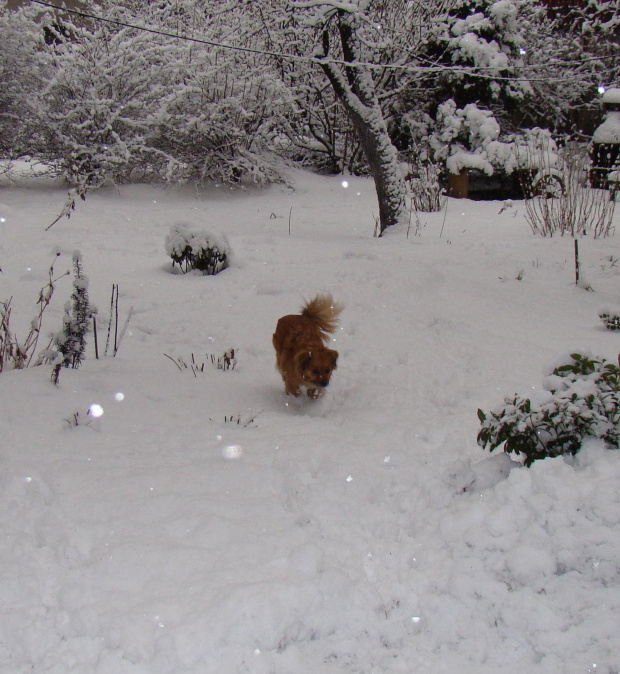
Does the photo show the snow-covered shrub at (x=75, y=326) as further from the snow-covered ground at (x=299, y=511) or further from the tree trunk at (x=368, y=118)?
the tree trunk at (x=368, y=118)

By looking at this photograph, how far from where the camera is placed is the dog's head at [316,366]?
4207 mm

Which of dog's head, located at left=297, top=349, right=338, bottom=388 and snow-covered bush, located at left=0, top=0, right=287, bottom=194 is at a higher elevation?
snow-covered bush, located at left=0, top=0, right=287, bottom=194

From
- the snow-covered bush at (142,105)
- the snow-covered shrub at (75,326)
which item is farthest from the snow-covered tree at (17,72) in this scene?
the snow-covered shrub at (75,326)

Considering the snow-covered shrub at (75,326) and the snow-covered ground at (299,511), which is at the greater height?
the snow-covered shrub at (75,326)

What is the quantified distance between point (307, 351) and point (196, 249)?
3138 mm

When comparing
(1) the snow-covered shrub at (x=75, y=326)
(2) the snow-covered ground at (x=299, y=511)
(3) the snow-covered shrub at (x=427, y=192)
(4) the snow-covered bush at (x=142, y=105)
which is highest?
(4) the snow-covered bush at (x=142, y=105)

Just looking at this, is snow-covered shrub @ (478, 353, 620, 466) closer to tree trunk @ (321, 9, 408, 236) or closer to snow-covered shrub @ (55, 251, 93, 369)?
snow-covered shrub @ (55, 251, 93, 369)

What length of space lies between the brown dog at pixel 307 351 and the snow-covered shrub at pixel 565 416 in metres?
1.69

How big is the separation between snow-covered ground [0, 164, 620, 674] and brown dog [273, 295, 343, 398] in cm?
19

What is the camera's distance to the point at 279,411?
13.6 feet

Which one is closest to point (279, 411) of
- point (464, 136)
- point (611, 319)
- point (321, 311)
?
point (321, 311)

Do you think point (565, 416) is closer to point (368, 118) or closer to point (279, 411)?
point (279, 411)

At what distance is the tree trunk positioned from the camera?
8438mm

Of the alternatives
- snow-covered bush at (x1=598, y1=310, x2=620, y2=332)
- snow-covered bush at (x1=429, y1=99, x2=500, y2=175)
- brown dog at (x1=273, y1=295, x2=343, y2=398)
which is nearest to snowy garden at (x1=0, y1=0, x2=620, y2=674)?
snow-covered bush at (x1=598, y1=310, x2=620, y2=332)
